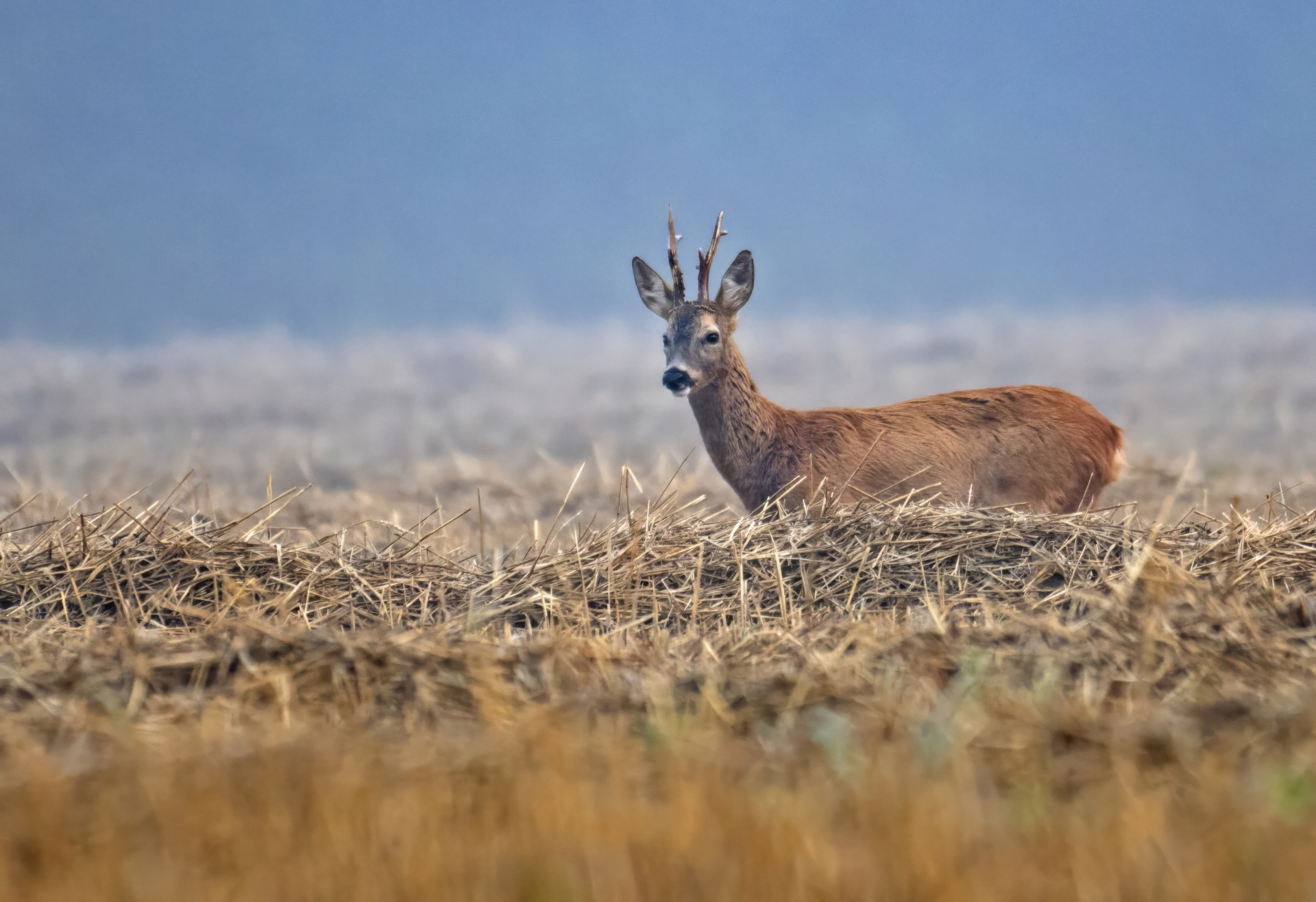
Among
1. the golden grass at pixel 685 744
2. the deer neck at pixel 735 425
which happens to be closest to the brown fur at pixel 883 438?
the deer neck at pixel 735 425

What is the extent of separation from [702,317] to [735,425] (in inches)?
24.9

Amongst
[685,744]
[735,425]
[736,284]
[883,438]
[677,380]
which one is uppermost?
[736,284]

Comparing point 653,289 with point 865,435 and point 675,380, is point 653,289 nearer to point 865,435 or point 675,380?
point 675,380

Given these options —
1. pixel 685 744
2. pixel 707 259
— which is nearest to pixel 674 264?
pixel 707 259

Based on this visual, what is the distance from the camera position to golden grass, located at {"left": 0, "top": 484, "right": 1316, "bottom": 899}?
5.23 ft

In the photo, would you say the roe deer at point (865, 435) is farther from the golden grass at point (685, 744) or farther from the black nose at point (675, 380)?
the golden grass at point (685, 744)

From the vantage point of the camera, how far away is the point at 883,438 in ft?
20.9

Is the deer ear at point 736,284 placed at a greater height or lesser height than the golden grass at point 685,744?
greater

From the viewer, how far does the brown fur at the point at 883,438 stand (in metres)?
6.25

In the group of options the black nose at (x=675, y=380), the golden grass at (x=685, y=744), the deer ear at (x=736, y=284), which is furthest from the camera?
the deer ear at (x=736, y=284)

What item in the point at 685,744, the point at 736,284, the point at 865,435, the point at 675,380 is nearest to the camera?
the point at 685,744

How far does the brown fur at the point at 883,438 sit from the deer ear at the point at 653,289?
1.0 inches

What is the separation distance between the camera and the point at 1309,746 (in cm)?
200

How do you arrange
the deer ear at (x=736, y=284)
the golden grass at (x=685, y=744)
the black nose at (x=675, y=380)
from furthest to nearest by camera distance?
1. the deer ear at (x=736, y=284)
2. the black nose at (x=675, y=380)
3. the golden grass at (x=685, y=744)
